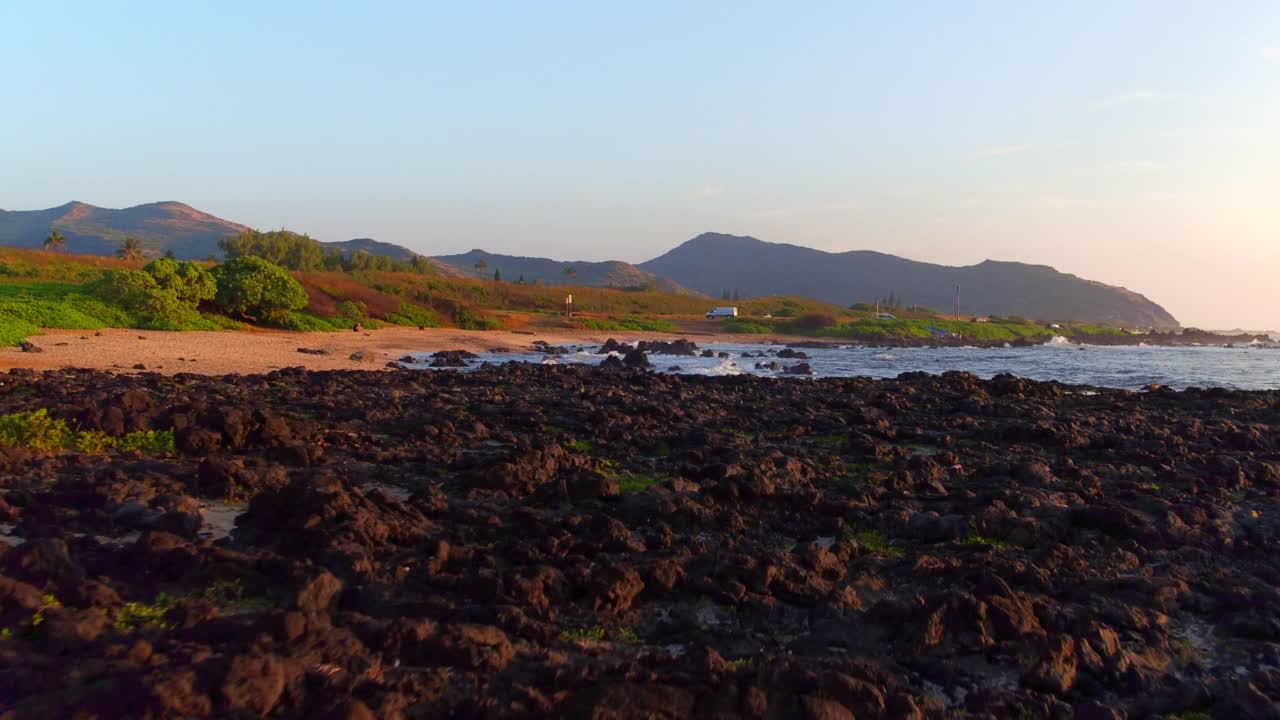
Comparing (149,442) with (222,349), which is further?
(222,349)

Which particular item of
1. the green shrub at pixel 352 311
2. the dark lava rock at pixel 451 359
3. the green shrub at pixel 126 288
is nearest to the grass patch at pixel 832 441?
the dark lava rock at pixel 451 359

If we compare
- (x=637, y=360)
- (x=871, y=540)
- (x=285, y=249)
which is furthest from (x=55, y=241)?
(x=871, y=540)

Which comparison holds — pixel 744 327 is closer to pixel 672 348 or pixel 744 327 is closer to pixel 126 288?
pixel 672 348

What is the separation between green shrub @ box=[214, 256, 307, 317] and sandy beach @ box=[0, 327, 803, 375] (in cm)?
155

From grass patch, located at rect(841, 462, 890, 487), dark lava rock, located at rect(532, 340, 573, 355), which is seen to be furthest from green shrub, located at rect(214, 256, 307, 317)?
grass patch, located at rect(841, 462, 890, 487)

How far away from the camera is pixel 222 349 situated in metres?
26.2

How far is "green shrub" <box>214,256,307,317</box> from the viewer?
34219 mm

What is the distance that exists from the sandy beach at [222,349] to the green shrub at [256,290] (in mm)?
1551

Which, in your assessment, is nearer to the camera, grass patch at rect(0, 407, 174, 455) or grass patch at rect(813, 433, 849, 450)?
grass patch at rect(0, 407, 174, 455)

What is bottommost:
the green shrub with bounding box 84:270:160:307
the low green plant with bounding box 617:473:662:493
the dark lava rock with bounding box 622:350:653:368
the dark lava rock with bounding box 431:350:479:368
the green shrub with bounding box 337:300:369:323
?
the dark lava rock with bounding box 431:350:479:368

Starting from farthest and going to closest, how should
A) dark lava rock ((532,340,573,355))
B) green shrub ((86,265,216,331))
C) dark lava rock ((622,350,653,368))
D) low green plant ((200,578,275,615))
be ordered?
dark lava rock ((532,340,573,355)) → dark lava rock ((622,350,653,368)) → green shrub ((86,265,216,331)) → low green plant ((200,578,275,615))

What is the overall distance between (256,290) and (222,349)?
8.94 meters

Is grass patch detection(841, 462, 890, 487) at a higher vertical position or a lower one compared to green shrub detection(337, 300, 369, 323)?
lower

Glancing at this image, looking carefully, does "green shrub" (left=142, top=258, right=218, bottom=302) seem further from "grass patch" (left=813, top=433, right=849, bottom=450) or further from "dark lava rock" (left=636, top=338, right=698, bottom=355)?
"grass patch" (left=813, top=433, right=849, bottom=450)
